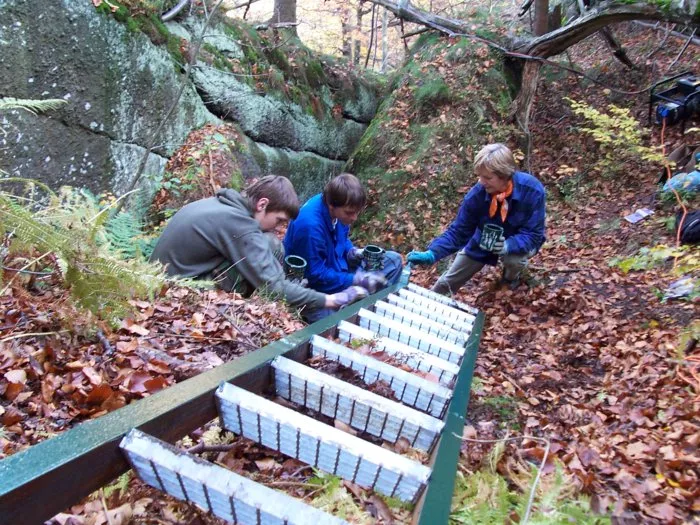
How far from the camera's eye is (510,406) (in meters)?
3.27

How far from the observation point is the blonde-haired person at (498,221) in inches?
197

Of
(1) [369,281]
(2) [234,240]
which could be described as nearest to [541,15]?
(1) [369,281]

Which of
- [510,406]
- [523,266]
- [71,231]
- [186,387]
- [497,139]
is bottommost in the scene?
[510,406]

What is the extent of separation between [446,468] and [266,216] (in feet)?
8.74

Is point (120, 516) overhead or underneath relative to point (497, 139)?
underneath

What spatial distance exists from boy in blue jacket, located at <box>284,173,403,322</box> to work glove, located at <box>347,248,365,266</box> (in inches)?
11.8

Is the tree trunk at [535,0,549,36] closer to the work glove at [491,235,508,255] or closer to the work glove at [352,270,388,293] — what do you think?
the work glove at [491,235,508,255]

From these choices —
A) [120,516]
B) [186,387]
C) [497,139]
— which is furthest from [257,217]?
[497,139]

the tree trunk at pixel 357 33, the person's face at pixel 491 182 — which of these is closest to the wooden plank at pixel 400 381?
the person's face at pixel 491 182

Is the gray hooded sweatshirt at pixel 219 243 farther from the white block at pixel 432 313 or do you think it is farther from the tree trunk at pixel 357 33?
the tree trunk at pixel 357 33

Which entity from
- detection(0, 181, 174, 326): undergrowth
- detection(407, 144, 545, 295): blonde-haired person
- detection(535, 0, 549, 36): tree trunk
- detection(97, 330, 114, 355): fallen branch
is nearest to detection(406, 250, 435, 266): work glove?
detection(407, 144, 545, 295): blonde-haired person

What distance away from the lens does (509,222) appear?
5500 mm

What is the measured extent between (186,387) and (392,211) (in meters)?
7.19

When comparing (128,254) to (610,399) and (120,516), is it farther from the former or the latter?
(610,399)
